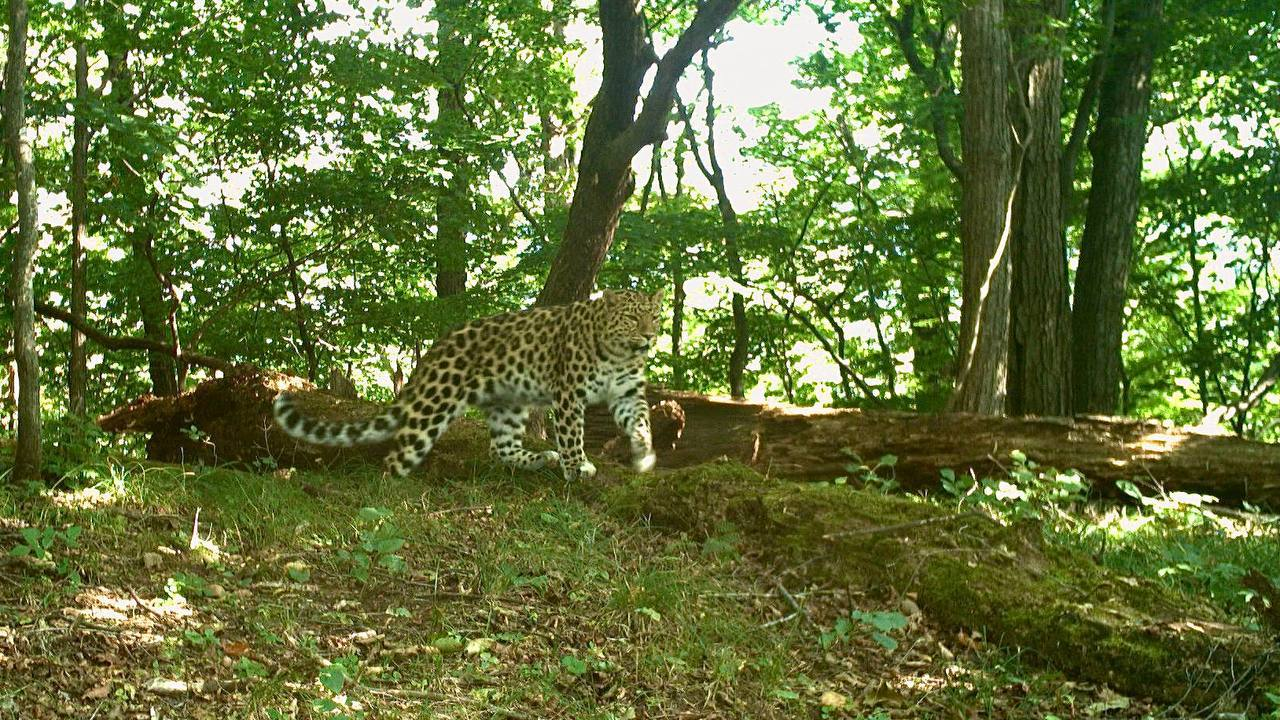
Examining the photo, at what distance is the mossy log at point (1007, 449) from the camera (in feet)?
28.8

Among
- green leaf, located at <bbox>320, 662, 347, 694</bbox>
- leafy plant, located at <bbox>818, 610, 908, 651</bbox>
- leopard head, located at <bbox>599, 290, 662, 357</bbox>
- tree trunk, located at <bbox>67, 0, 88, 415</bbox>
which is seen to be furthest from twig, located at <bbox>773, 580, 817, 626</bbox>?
tree trunk, located at <bbox>67, 0, 88, 415</bbox>

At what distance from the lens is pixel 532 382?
911 cm

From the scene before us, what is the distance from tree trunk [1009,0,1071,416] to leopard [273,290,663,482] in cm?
451

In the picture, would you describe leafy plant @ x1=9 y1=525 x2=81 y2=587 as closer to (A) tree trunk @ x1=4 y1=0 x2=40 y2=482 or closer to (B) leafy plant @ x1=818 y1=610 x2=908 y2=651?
(A) tree trunk @ x1=4 y1=0 x2=40 y2=482

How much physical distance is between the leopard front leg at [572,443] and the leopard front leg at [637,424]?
0.57m

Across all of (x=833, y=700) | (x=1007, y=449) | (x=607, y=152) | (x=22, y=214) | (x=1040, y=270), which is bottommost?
(x=833, y=700)

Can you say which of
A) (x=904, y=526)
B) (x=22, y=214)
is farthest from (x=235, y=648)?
(x=904, y=526)

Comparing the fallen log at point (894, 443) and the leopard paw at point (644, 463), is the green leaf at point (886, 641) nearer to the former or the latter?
the fallen log at point (894, 443)

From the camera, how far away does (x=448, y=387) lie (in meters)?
8.83

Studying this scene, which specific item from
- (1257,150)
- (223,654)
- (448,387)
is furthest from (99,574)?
(1257,150)

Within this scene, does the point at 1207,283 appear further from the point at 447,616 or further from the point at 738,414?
the point at 447,616

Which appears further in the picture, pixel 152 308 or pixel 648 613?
pixel 152 308

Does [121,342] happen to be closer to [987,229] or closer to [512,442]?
[512,442]

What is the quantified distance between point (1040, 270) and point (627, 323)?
5.14 metres
